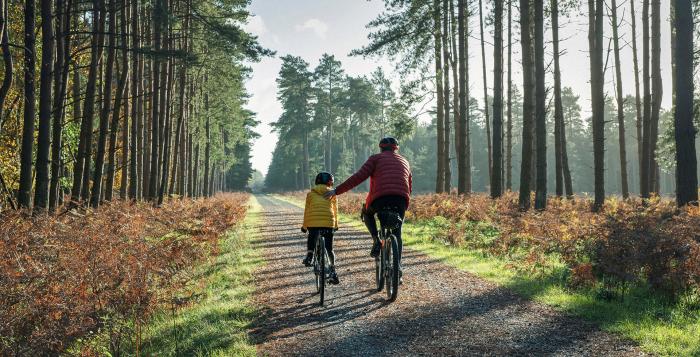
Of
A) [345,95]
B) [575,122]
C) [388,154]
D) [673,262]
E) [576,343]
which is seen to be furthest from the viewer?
[575,122]

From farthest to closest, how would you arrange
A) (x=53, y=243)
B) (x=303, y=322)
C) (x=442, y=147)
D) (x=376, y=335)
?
(x=442, y=147), (x=53, y=243), (x=303, y=322), (x=376, y=335)

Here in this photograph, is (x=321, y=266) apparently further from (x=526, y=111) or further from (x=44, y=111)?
(x=526, y=111)

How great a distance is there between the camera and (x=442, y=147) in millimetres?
24250

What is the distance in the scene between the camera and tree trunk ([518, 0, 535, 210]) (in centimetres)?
1670

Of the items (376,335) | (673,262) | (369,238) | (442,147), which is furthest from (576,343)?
(442,147)

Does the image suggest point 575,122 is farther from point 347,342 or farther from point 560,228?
point 347,342

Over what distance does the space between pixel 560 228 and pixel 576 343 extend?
19.1 ft

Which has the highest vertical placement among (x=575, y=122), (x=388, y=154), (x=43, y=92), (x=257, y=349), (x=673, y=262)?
(x=575, y=122)

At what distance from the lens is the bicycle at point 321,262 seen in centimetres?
719

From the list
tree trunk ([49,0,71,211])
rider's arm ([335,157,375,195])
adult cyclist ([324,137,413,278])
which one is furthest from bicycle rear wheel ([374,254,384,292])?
tree trunk ([49,0,71,211])

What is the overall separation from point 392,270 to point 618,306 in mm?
3015

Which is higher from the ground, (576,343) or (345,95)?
(345,95)

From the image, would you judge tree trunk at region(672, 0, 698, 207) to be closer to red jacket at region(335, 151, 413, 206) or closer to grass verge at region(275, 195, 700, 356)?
grass verge at region(275, 195, 700, 356)

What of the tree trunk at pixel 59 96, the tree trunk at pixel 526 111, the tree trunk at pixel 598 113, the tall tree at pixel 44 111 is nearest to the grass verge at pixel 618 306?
the tree trunk at pixel 526 111
